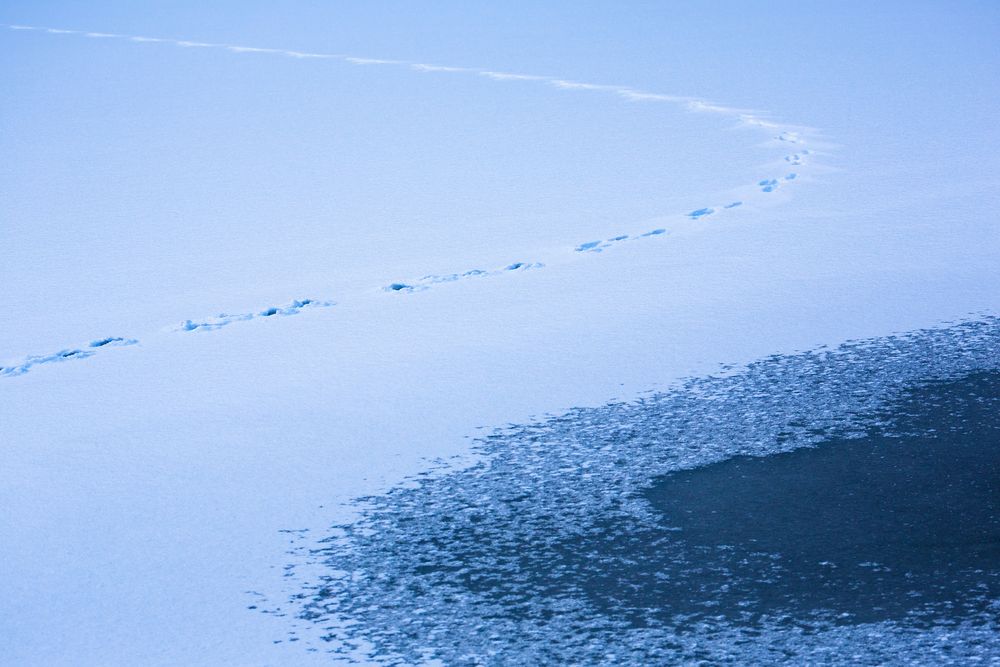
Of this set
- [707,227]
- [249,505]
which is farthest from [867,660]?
[707,227]

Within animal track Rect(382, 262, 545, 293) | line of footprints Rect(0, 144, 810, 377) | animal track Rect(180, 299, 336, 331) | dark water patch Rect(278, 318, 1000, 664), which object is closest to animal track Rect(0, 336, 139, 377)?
line of footprints Rect(0, 144, 810, 377)

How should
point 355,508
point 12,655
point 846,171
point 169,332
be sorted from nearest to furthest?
point 12,655 → point 355,508 → point 169,332 → point 846,171

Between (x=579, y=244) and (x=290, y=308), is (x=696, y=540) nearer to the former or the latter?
(x=290, y=308)

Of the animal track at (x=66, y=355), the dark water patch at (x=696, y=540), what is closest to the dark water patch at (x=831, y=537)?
the dark water patch at (x=696, y=540)

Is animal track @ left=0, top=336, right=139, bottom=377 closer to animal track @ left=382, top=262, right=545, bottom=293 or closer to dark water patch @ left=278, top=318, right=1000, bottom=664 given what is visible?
animal track @ left=382, top=262, right=545, bottom=293

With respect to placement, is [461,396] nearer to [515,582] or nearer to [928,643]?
[515,582]

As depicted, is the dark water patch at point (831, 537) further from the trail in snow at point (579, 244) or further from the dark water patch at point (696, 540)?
the trail in snow at point (579, 244)
